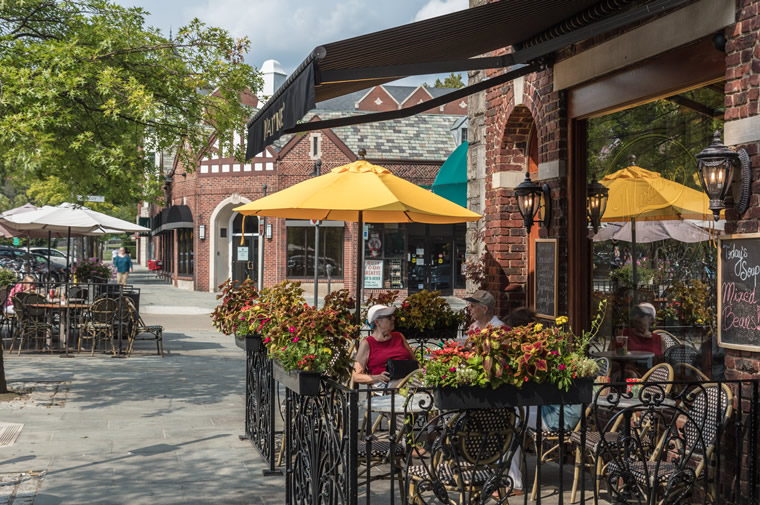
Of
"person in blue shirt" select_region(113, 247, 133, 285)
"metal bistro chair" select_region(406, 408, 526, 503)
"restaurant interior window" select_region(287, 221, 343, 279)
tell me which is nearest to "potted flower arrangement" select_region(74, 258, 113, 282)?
"person in blue shirt" select_region(113, 247, 133, 285)

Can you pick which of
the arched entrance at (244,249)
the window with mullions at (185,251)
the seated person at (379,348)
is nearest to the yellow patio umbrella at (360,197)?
the seated person at (379,348)

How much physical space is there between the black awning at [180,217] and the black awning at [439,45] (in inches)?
1128

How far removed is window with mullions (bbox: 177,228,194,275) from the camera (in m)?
36.0

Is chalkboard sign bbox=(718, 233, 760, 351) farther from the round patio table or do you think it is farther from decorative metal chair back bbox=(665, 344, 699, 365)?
the round patio table

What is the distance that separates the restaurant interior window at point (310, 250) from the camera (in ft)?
104

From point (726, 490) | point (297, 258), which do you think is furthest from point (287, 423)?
point (297, 258)

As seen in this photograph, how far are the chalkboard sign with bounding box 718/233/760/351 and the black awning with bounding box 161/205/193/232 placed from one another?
31.5 m

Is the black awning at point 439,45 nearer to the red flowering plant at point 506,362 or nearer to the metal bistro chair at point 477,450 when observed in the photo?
the red flowering plant at point 506,362

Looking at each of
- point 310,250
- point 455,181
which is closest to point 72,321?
point 455,181

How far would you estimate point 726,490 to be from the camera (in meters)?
5.09

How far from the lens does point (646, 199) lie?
6.51 metres

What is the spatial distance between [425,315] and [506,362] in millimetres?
4056

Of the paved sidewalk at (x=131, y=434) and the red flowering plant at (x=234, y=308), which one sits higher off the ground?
the red flowering plant at (x=234, y=308)

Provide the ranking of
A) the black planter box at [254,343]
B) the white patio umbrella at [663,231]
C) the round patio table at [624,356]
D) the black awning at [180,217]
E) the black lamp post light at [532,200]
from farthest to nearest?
the black awning at [180,217] → the black lamp post light at [532,200] → the black planter box at [254,343] → the round patio table at [624,356] → the white patio umbrella at [663,231]
